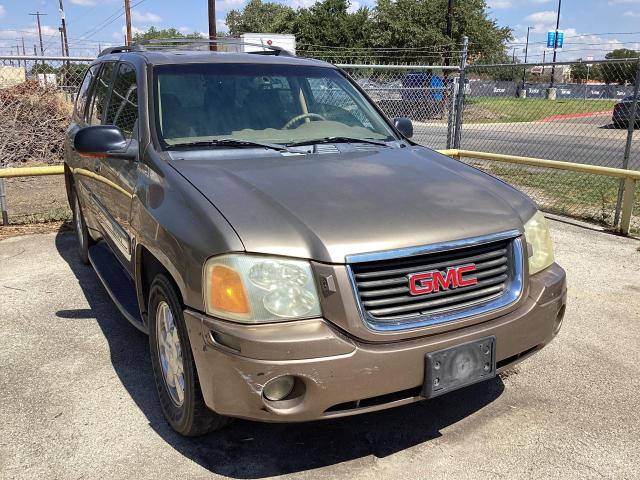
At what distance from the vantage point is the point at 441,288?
2.58 metres

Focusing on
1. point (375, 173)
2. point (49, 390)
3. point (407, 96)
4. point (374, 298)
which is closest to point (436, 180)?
point (375, 173)

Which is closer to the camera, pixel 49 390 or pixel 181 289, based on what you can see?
pixel 181 289

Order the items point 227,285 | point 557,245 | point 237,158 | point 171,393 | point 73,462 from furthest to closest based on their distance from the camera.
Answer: point 557,245 < point 237,158 < point 171,393 < point 73,462 < point 227,285

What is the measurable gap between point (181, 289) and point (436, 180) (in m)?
1.41

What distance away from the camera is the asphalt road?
33.6ft

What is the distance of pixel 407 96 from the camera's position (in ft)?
36.3

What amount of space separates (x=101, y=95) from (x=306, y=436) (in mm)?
3130

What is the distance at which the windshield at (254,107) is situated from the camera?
3525 millimetres

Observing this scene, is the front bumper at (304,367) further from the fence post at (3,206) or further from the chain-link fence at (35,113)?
the chain-link fence at (35,113)

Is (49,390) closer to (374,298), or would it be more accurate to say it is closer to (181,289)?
(181,289)

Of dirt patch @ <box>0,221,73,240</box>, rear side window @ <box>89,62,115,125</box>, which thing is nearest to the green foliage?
dirt patch @ <box>0,221,73,240</box>

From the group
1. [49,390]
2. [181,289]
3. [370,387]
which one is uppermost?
[181,289]

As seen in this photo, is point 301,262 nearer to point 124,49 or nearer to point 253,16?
point 124,49

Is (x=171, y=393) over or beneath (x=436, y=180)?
beneath
